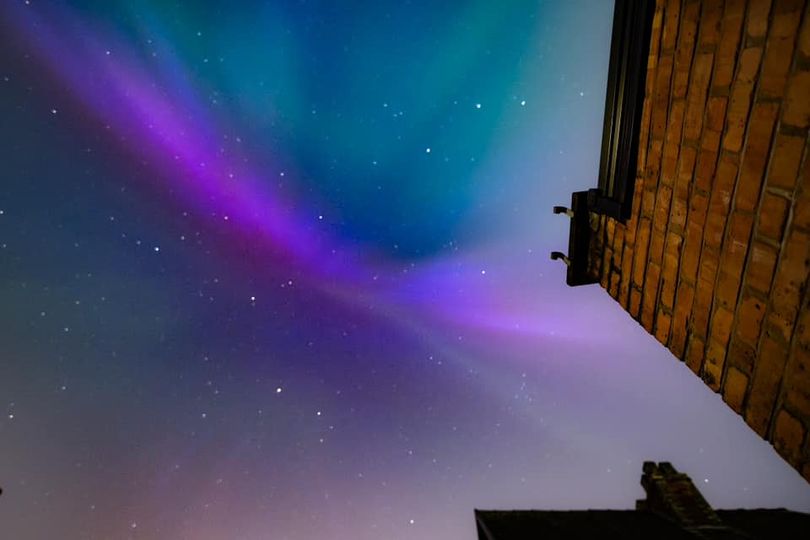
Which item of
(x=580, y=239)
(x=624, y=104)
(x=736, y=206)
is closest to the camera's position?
(x=736, y=206)

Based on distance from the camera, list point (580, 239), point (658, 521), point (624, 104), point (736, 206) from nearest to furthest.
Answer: point (736, 206)
point (624, 104)
point (580, 239)
point (658, 521)

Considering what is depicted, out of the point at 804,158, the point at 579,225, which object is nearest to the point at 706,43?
the point at 804,158

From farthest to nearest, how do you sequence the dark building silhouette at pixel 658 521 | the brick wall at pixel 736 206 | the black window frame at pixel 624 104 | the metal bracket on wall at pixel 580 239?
1. the dark building silhouette at pixel 658 521
2. the metal bracket on wall at pixel 580 239
3. the black window frame at pixel 624 104
4. the brick wall at pixel 736 206

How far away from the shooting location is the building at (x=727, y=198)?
1669mm

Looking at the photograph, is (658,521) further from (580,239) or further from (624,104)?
(624,104)

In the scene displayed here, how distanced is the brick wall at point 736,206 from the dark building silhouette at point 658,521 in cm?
293

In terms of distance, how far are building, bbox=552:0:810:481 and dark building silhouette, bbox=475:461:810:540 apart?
2.80 m

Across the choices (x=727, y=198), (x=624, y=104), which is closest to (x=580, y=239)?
(x=624, y=104)

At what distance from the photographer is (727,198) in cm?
206

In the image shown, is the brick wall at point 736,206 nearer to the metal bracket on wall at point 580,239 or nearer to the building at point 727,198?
the building at point 727,198

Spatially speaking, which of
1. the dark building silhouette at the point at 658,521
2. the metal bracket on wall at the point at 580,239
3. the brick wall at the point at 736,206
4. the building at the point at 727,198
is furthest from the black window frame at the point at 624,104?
the dark building silhouette at the point at 658,521

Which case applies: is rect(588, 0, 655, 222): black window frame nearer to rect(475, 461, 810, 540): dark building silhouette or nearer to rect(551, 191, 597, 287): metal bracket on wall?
rect(551, 191, 597, 287): metal bracket on wall

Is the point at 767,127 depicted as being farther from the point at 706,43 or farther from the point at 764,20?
the point at 706,43

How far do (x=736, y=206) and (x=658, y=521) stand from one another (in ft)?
17.5
